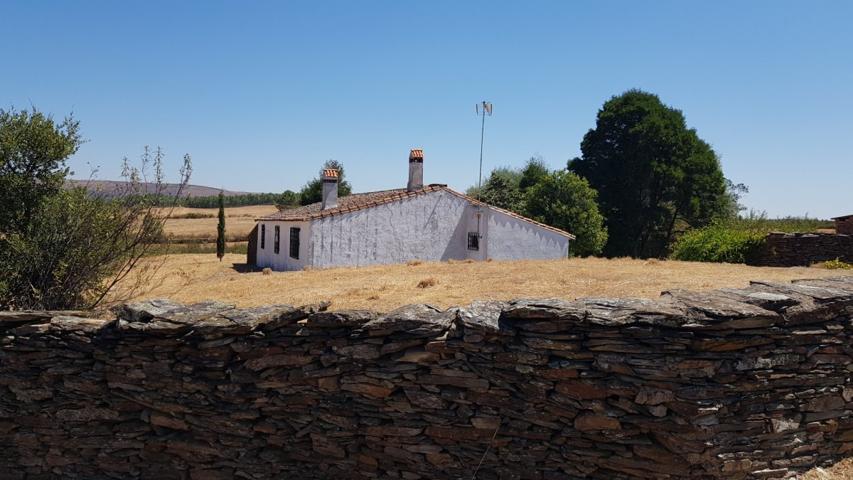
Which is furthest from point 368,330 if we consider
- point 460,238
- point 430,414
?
point 460,238

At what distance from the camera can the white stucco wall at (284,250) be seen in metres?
22.9

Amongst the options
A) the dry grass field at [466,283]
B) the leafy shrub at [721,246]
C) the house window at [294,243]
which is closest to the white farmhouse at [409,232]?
the house window at [294,243]

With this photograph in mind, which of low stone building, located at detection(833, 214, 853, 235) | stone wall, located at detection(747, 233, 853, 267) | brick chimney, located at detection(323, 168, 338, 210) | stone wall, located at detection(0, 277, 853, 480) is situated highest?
brick chimney, located at detection(323, 168, 338, 210)

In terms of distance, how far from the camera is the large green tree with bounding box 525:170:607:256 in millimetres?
33375

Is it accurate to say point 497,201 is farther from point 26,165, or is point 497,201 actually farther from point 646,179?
point 26,165

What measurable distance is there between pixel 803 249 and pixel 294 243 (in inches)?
788

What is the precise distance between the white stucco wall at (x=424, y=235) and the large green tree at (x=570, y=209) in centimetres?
721

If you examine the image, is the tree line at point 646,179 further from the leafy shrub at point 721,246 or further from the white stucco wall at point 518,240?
the leafy shrub at point 721,246

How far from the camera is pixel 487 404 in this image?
598cm

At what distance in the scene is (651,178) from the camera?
40000mm

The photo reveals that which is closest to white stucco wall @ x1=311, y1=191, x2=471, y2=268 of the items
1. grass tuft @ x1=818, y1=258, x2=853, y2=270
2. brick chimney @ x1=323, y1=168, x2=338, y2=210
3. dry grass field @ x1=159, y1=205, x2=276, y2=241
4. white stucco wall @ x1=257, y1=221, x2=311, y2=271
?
white stucco wall @ x1=257, y1=221, x2=311, y2=271

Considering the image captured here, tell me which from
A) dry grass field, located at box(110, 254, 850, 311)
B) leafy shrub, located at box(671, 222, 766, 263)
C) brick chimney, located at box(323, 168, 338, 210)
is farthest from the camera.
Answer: brick chimney, located at box(323, 168, 338, 210)

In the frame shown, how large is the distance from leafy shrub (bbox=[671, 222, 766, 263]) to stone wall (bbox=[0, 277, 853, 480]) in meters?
16.1

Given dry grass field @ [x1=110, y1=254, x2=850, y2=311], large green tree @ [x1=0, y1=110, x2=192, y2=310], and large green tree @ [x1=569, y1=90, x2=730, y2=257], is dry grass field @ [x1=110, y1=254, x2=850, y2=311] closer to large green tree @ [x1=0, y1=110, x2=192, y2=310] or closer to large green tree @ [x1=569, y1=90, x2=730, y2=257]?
large green tree @ [x1=0, y1=110, x2=192, y2=310]
